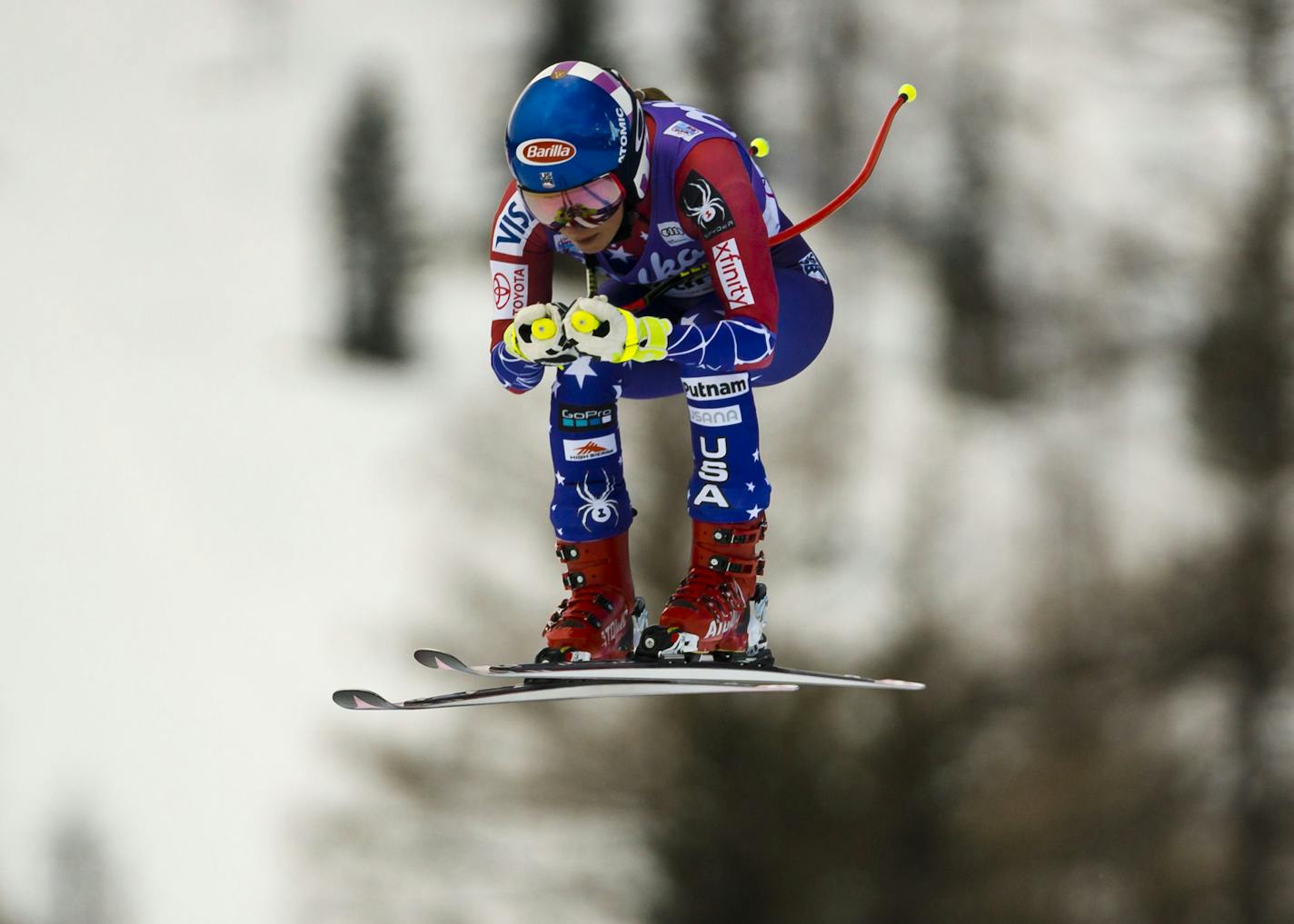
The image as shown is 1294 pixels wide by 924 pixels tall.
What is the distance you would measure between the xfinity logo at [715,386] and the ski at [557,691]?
137cm

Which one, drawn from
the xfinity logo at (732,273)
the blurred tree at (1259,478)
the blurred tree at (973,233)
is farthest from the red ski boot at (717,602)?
the blurred tree at (973,233)

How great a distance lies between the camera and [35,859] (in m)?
45.5

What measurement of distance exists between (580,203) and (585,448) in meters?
1.37

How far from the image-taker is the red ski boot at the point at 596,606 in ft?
29.8

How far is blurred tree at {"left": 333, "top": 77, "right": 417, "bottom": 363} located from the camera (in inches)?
2101

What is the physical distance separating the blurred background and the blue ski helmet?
26327mm

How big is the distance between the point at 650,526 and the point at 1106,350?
1162cm

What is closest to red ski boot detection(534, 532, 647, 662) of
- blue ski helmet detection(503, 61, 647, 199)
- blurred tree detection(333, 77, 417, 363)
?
blue ski helmet detection(503, 61, 647, 199)

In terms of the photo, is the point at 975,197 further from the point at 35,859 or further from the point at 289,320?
the point at 35,859

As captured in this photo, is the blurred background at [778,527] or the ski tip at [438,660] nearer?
the ski tip at [438,660]

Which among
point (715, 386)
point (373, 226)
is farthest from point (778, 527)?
point (715, 386)

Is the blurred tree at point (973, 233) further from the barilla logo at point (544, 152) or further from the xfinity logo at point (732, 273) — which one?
the barilla logo at point (544, 152)

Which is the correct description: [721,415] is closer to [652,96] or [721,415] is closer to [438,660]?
[652,96]

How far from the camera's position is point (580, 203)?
328 inches
